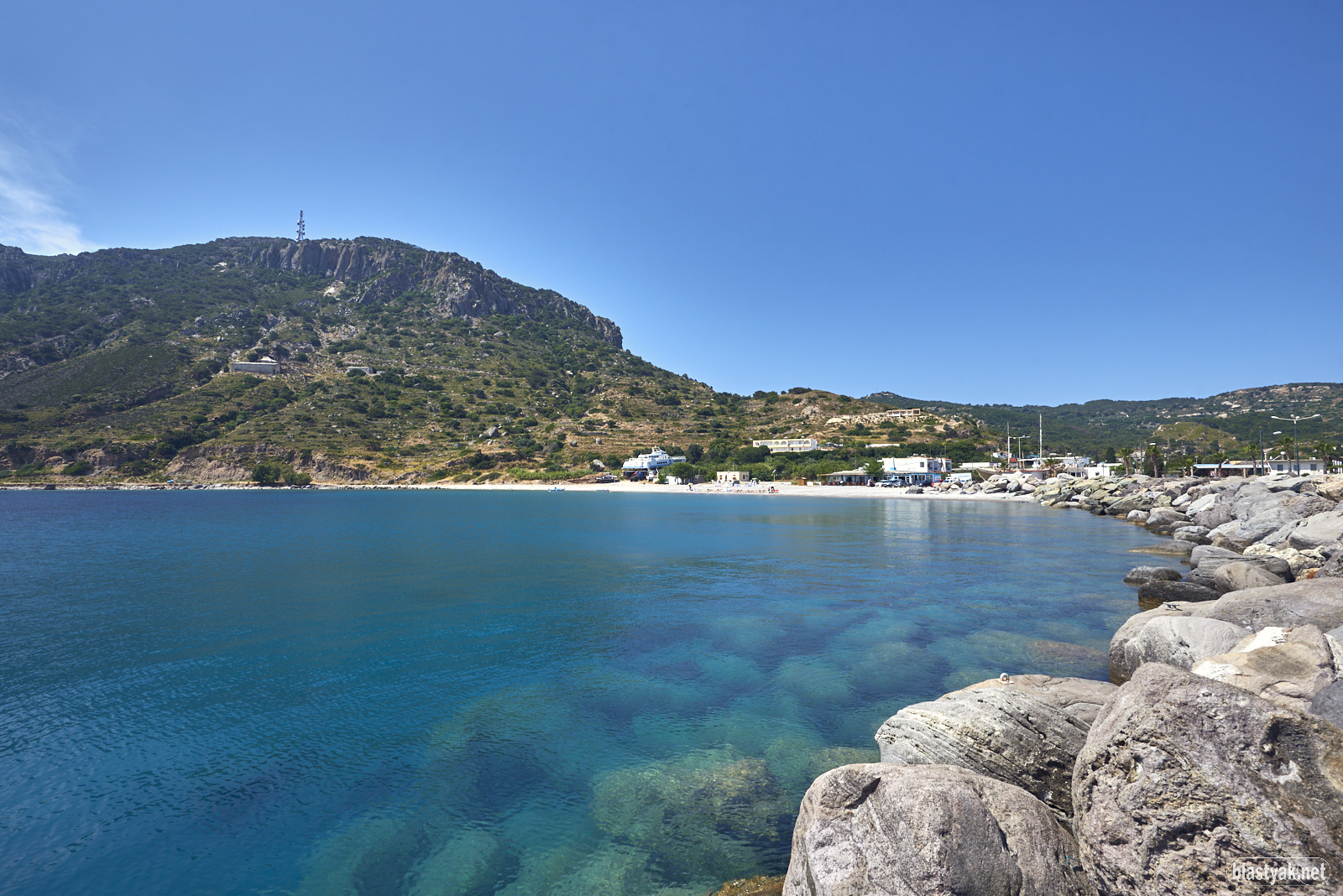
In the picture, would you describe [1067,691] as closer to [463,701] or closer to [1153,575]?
[463,701]

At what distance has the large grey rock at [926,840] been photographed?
5195mm

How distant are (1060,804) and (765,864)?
3.58m

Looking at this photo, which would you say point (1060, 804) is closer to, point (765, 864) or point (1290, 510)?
point (765, 864)

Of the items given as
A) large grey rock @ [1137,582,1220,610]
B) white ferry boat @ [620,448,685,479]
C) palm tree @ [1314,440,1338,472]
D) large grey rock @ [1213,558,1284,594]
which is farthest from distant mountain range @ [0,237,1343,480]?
large grey rock @ [1213,558,1284,594]

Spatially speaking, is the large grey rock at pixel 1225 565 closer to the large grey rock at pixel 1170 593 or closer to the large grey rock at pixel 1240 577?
the large grey rock at pixel 1240 577

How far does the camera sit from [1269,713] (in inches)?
194

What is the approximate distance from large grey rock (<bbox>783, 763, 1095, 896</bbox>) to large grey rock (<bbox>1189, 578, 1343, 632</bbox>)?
1034cm

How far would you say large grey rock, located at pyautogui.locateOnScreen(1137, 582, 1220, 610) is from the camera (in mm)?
18219

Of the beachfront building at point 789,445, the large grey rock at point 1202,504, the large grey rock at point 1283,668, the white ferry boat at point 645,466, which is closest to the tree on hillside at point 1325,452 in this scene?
the large grey rock at point 1202,504

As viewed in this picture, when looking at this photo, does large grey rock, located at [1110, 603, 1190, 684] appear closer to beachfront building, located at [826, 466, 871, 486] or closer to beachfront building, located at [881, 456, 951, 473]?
beachfront building, located at [826, 466, 871, 486]

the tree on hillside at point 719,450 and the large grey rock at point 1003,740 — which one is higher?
the tree on hillside at point 719,450

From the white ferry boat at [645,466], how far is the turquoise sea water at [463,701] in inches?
3763

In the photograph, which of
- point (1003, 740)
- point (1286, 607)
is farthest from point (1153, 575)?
point (1003, 740)

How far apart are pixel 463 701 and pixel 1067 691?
37.5ft
